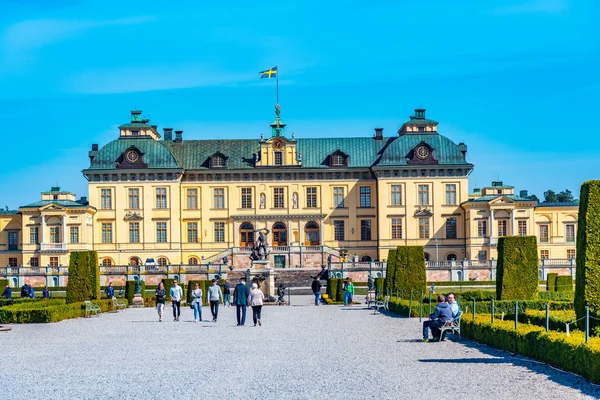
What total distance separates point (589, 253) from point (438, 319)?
4.04 m

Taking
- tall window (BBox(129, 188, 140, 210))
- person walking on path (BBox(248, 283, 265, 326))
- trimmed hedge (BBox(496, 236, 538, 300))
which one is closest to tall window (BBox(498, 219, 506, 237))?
tall window (BBox(129, 188, 140, 210))

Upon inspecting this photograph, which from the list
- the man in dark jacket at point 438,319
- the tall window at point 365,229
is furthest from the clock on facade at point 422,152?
the man in dark jacket at point 438,319

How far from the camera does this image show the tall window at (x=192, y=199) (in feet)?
211

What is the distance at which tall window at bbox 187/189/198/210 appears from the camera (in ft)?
211

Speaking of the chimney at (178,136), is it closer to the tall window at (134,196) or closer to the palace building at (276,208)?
the palace building at (276,208)

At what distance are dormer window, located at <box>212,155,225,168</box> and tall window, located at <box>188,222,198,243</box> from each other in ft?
13.0

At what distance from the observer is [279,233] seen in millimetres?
64500

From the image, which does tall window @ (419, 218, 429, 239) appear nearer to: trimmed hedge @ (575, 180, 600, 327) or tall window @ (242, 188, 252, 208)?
tall window @ (242, 188, 252, 208)

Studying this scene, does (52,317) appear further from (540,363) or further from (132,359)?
(540,363)

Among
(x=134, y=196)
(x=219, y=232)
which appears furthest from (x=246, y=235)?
(x=134, y=196)

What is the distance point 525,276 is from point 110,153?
40980 mm

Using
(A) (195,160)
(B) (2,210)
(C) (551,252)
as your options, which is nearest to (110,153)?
(A) (195,160)

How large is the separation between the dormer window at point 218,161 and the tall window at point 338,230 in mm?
8183

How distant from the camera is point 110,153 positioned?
63.6 meters
